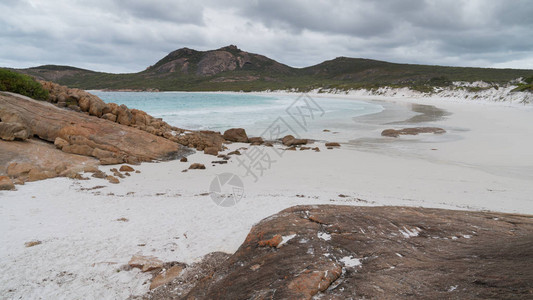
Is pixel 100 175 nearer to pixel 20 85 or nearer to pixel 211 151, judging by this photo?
pixel 211 151

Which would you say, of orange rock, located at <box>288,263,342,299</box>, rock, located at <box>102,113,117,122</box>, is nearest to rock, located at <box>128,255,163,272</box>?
orange rock, located at <box>288,263,342,299</box>

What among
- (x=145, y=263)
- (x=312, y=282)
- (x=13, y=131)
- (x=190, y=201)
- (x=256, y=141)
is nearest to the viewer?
(x=312, y=282)

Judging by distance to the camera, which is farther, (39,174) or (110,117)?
(110,117)

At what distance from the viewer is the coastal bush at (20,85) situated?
1291cm

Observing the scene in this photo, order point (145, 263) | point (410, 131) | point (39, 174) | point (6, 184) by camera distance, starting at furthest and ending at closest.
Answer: point (410, 131), point (39, 174), point (6, 184), point (145, 263)

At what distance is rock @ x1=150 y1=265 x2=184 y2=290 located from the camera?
13.7 ft

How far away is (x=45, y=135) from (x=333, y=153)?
41.6 feet

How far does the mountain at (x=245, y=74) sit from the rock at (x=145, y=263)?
271ft

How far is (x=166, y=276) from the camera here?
435 centimetres

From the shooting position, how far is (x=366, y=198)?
8.22 metres

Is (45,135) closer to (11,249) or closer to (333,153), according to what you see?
(11,249)

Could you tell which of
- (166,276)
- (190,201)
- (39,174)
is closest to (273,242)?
(166,276)

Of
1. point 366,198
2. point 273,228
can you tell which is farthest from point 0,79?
point 366,198

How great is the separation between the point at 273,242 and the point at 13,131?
11.2 m
